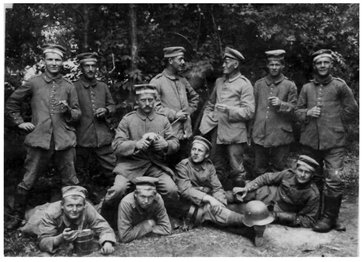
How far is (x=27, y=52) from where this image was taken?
7625 millimetres

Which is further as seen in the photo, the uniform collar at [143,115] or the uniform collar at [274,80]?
the uniform collar at [274,80]

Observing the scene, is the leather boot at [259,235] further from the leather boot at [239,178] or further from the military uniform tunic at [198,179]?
the leather boot at [239,178]

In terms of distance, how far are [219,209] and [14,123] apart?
9.42ft

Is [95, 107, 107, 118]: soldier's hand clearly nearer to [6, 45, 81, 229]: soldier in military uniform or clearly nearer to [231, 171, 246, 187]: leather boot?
[6, 45, 81, 229]: soldier in military uniform

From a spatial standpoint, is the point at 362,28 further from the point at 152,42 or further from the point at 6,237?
the point at 6,237

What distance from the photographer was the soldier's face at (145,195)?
582 centimetres

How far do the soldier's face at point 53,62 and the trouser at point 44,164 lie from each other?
1.01 m

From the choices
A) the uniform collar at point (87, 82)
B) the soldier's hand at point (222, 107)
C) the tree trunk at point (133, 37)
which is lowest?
the soldier's hand at point (222, 107)

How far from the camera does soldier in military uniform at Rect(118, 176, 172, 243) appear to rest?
5.86 metres

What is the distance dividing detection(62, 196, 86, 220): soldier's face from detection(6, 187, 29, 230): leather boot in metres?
0.98

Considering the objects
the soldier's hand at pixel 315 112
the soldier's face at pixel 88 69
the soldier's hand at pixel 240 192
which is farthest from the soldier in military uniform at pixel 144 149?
the soldier's hand at pixel 315 112

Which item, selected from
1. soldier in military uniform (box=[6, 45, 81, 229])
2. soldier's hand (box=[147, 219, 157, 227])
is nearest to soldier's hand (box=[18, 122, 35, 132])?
soldier in military uniform (box=[6, 45, 81, 229])

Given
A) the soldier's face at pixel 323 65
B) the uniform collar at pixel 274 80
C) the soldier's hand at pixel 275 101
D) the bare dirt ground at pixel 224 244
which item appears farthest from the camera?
the uniform collar at pixel 274 80

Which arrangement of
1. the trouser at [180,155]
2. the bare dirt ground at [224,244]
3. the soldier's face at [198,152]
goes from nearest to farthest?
the bare dirt ground at [224,244] < the soldier's face at [198,152] < the trouser at [180,155]
